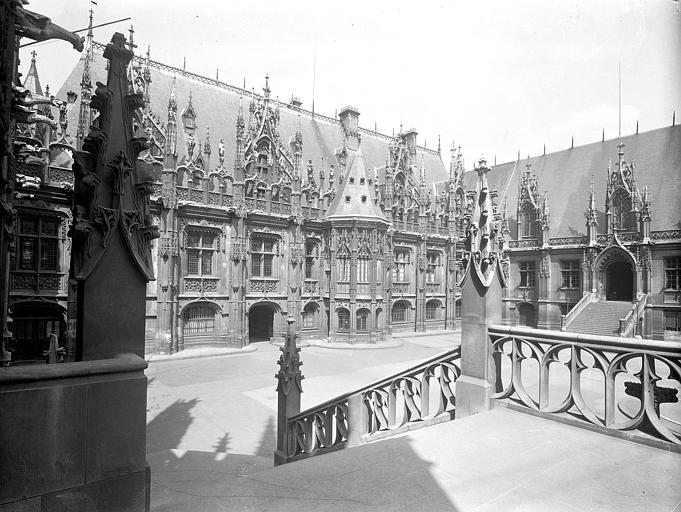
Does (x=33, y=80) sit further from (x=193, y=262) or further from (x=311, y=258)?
(x=311, y=258)

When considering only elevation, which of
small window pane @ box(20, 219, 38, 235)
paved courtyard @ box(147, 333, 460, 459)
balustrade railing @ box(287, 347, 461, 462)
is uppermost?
small window pane @ box(20, 219, 38, 235)

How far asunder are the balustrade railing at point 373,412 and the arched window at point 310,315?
67.3 ft

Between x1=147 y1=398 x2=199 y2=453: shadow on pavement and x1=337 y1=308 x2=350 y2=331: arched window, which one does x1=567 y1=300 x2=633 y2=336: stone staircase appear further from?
x1=147 y1=398 x2=199 y2=453: shadow on pavement

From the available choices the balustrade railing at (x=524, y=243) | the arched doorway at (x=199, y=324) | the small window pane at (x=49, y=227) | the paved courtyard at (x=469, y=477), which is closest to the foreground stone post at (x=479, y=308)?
the paved courtyard at (x=469, y=477)

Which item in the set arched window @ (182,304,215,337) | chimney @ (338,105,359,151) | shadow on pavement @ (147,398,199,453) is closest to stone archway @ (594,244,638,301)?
chimney @ (338,105,359,151)

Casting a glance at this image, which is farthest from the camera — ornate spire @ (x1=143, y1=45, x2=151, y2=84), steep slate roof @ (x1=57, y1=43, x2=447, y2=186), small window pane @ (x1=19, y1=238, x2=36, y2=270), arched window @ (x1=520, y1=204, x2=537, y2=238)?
arched window @ (x1=520, y1=204, x2=537, y2=238)

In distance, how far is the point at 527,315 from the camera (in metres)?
38.8

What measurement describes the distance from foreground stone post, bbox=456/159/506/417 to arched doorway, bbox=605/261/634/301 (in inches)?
1289

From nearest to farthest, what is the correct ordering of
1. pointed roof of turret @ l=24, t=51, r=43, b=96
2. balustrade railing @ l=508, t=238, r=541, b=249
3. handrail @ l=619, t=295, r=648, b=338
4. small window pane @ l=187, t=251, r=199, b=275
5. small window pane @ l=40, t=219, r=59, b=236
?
small window pane @ l=40, t=219, r=59, b=236
pointed roof of turret @ l=24, t=51, r=43, b=96
small window pane @ l=187, t=251, r=199, b=275
handrail @ l=619, t=295, r=648, b=338
balustrade railing @ l=508, t=238, r=541, b=249

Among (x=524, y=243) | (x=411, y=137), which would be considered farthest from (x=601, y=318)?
(x=411, y=137)

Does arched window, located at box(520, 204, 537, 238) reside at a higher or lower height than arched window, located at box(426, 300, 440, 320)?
higher

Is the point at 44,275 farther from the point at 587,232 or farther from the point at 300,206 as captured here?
the point at 587,232

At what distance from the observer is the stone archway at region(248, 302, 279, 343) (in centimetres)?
2939

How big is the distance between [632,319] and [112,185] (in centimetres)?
3313
